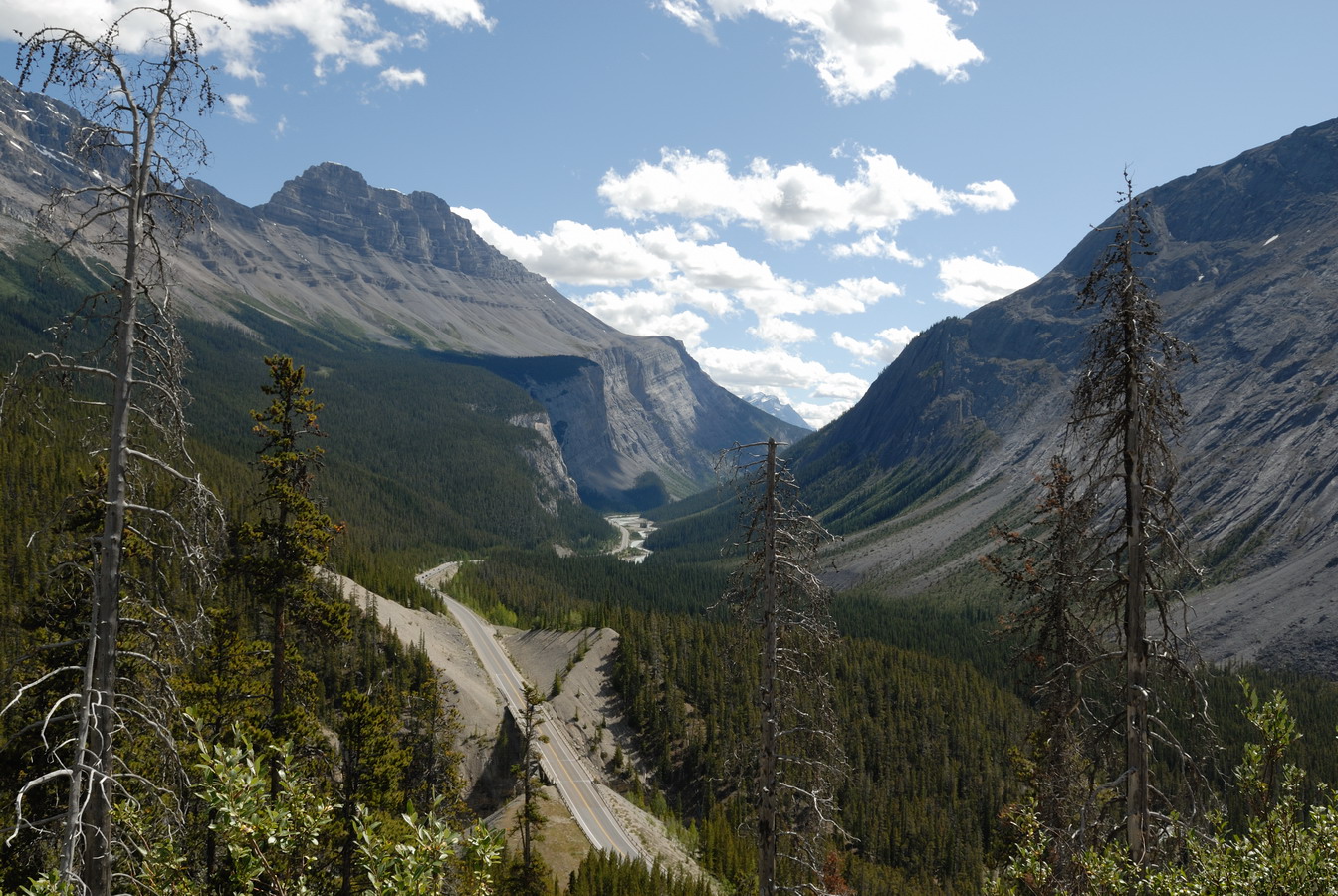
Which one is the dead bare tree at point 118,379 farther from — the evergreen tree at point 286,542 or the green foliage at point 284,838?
the evergreen tree at point 286,542

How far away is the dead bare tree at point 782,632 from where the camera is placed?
1449cm

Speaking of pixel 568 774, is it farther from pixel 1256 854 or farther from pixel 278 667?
pixel 1256 854

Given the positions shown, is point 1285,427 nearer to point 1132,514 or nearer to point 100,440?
point 1132,514

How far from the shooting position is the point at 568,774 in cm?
5353

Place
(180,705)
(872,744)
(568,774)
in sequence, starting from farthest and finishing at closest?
1. (872,744)
2. (568,774)
3. (180,705)

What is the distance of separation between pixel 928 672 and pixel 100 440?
91.7m

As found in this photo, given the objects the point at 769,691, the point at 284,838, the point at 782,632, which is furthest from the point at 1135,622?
the point at 284,838

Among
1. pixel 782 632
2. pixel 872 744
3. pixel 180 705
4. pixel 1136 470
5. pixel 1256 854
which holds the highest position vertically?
pixel 1136 470

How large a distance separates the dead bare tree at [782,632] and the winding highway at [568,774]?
94.7ft

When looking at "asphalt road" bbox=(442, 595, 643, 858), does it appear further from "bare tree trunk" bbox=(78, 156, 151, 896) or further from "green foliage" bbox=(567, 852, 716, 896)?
"bare tree trunk" bbox=(78, 156, 151, 896)

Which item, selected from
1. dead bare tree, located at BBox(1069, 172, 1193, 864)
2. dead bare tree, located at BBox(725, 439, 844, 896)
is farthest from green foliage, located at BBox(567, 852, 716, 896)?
dead bare tree, located at BBox(1069, 172, 1193, 864)

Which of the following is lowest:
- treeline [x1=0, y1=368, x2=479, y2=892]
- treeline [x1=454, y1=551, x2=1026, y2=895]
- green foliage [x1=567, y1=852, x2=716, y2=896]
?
treeline [x1=454, y1=551, x2=1026, y2=895]

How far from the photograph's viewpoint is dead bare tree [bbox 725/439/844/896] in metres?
14.5

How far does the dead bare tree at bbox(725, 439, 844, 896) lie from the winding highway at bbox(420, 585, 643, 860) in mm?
28851
